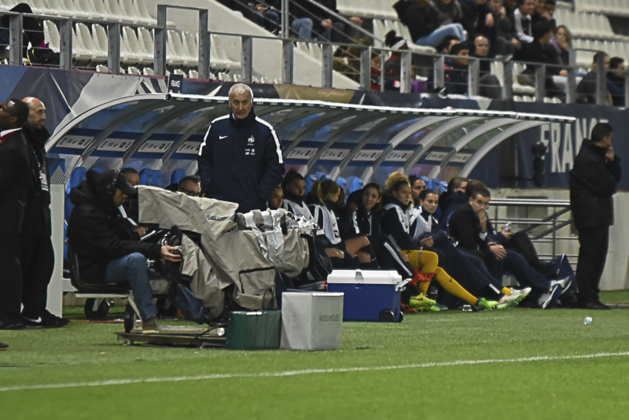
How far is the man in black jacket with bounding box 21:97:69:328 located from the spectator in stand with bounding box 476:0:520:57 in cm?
1266

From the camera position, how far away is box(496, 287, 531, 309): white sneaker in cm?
1546

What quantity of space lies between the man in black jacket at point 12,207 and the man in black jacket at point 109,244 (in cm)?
84

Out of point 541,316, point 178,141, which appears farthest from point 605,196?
point 178,141

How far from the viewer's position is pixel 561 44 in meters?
24.1

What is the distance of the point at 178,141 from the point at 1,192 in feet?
14.0

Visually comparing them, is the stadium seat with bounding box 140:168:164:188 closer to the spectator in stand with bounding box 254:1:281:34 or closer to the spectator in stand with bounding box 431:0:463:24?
the spectator in stand with bounding box 254:1:281:34

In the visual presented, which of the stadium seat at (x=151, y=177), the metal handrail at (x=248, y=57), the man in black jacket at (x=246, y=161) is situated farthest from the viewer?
the stadium seat at (x=151, y=177)

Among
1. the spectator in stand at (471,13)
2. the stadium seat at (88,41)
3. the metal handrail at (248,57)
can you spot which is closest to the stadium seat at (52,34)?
the stadium seat at (88,41)

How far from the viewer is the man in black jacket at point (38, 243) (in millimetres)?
11422

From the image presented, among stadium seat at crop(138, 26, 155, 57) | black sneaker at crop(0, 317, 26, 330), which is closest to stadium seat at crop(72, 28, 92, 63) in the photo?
stadium seat at crop(138, 26, 155, 57)

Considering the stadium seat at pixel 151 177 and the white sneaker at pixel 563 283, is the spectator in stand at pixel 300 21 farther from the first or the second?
the white sneaker at pixel 563 283

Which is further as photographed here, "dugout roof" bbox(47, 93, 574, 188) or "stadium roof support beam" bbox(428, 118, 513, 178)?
"stadium roof support beam" bbox(428, 118, 513, 178)

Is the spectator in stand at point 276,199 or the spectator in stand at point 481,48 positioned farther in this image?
the spectator in stand at point 481,48

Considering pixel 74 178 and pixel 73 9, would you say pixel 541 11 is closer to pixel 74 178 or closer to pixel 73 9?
pixel 73 9
